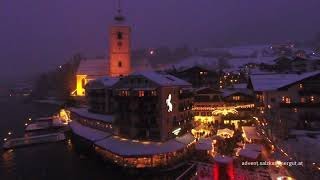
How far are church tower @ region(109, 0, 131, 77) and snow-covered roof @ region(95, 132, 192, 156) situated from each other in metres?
30.1

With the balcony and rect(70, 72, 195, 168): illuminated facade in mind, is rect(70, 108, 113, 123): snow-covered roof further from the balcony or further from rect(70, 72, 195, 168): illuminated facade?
the balcony

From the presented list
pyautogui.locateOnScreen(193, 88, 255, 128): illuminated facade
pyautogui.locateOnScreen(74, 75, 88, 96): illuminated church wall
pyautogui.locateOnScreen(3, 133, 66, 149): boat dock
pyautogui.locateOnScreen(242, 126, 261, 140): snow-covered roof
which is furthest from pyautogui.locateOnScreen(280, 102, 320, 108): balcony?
pyautogui.locateOnScreen(74, 75, 88, 96): illuminated church wall

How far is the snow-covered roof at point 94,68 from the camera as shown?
236 ft

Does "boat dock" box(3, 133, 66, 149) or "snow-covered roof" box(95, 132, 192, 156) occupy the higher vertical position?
"snow-covered roof" box(95, 132, 192, 156)

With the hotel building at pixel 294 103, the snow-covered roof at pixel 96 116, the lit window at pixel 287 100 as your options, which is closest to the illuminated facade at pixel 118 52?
the snow-covered roof at pixel 96 116

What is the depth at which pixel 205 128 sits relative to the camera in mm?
48844

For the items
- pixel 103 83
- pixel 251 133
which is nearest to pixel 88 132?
pixel 103 83

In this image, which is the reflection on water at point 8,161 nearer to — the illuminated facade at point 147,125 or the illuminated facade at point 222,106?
the illuminated facade at point 147,125

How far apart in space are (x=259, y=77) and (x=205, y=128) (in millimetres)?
11043

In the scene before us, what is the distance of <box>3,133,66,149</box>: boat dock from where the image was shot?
162 ft

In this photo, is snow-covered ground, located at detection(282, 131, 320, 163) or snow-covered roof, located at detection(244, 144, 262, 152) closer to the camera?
snow-covered ground, located at detection(282, 131, 320, 163)

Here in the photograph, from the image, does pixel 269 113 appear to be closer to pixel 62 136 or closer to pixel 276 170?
pixel 276 170

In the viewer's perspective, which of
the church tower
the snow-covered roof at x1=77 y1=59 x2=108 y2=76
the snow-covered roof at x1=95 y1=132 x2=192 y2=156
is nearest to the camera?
the snow-covered roof at x1=95 y1=132 x2=192 y2=156

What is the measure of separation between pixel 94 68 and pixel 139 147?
40891mm
